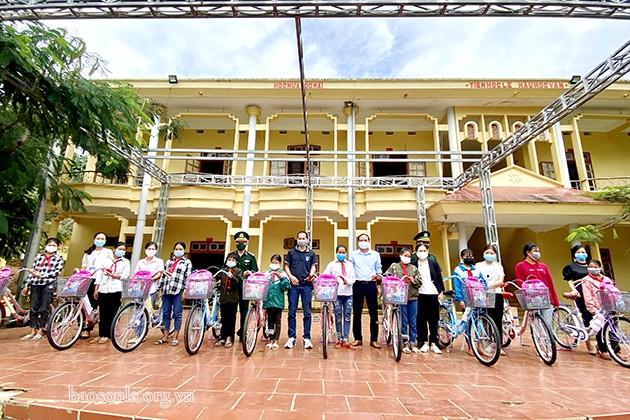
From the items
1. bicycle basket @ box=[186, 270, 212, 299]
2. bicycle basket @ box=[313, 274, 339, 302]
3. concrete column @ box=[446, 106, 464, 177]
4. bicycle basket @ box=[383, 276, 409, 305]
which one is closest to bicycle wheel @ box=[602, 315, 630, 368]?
bicycle basket @ box=[383, 276, 409, 305]

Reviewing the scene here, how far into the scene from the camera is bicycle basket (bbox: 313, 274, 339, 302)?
4004 mm

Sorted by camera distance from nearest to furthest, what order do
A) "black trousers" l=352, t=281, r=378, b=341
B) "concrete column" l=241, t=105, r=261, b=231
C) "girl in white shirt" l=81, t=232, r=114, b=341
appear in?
1. "black trousers" l=352, t=281, r=378, b=341
2. "girl in white shirt" l=81, t=232, r=114, b=341
3. "concrete column" l=241, t=105, r=261, b=231

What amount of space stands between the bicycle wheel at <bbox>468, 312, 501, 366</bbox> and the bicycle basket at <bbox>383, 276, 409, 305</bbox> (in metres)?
0.97

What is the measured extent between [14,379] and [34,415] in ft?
2.94

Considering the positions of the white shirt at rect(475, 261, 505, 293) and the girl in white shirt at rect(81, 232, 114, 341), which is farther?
the girl in white shirt at rect(81, 232, 114, 341)

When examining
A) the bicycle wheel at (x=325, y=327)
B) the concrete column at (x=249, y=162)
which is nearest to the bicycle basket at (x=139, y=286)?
the bicycle wheel at (x=325, y=327)

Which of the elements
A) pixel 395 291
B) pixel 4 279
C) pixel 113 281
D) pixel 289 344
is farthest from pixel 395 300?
pixel 4 279

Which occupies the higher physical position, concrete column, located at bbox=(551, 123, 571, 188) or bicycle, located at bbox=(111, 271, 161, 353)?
concrete column, located at bbox=(551, 123, 571, 188)

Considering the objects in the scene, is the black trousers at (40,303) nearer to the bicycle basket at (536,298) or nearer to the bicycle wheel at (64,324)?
the bicycle wheel at (64,324)

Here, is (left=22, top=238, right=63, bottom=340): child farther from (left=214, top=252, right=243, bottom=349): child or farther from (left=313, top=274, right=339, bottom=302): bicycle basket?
(left=313, top=274, right=339, bottom=302): bicycle basket

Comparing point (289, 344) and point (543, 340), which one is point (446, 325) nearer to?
point (543, 340)

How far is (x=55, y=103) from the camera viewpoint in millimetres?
4887

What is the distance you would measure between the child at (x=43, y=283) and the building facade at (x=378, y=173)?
441 cm

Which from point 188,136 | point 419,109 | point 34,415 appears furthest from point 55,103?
point 419,109
